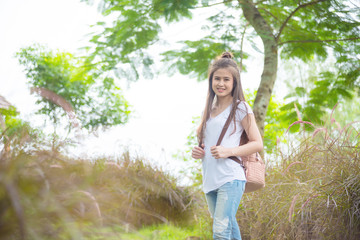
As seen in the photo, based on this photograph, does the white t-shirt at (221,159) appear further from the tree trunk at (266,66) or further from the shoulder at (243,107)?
the tree trunk at (266,66)

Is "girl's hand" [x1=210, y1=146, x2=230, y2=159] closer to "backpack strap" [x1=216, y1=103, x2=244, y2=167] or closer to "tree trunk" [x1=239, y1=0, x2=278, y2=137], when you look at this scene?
"backpack strap" [x1=216, y1=103, x2=244, y2=167]

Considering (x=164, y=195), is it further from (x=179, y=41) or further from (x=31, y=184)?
(x=31, y=184)

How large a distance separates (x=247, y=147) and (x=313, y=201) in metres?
0.96

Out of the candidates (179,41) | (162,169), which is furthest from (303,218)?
(179,41)

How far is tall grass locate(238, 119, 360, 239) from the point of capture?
8.49 ft

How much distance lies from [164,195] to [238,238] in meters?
2.06

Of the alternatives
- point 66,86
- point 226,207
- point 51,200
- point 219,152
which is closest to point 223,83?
point 219,152

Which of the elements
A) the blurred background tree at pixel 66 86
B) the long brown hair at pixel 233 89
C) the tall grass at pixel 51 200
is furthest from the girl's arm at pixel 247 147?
the blurred background tree at pixel 66 86

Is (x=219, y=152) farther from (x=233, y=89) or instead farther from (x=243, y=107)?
(x=233, y=89)

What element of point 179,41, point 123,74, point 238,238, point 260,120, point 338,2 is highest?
point 338,2

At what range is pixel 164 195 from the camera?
4410 mm

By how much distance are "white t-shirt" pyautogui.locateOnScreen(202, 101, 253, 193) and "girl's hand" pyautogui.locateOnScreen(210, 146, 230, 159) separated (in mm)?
91

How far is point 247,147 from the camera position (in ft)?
7.32

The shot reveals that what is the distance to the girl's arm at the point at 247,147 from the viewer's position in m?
2.15
